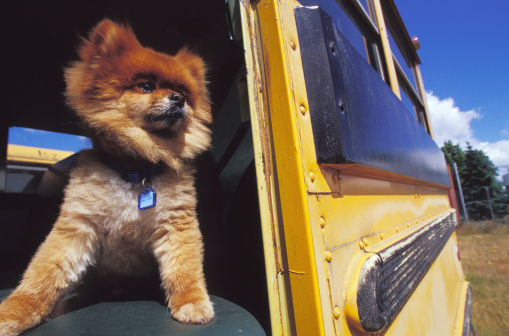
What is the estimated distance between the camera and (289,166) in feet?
2.78

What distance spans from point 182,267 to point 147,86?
0.94m

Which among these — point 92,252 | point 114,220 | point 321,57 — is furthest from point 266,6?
point 92,252

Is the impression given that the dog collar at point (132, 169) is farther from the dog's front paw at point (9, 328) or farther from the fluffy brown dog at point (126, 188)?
the dog's front paw at point (9, 328)

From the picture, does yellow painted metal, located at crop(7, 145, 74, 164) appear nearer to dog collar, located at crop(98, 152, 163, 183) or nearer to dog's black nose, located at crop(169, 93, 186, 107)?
dog collar, located at crop(98, 152, 163, 183)

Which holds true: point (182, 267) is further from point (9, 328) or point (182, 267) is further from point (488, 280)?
point (488, 280)

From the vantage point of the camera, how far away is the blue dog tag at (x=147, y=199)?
1.24 meters

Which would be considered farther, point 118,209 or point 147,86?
point 147,86

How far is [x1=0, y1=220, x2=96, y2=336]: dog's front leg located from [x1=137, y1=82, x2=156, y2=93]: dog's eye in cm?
73

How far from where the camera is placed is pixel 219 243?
8.06 ft

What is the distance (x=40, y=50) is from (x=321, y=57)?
2.51 meters

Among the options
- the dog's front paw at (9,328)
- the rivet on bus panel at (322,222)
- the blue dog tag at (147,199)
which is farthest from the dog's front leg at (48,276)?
the rivet on bus panel at (322,222)

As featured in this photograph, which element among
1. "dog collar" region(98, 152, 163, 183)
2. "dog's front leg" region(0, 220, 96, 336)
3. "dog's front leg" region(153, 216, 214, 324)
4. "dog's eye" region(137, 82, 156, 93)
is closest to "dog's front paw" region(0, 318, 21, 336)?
"dog's front leg" region(0, 220, 96, 336)

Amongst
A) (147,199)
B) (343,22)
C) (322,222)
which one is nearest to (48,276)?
(147,199)

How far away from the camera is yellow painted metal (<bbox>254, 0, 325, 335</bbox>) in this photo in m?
0.77
